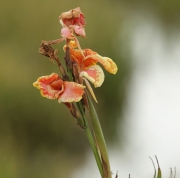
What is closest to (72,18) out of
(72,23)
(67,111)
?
(72,23)

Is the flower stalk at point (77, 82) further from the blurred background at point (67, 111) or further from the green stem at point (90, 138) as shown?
the blurred background at point (67, 111)

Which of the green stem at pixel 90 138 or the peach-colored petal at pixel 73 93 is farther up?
the peach-colored petal at pixel 73 93

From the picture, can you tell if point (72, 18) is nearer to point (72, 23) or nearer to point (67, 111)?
point (72, 23)

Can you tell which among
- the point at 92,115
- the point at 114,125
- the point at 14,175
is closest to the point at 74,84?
the point at 92,115

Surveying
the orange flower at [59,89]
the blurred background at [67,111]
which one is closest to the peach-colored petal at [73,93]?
the orange flower at [59,89]

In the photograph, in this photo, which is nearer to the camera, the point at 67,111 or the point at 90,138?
the point at 90,138

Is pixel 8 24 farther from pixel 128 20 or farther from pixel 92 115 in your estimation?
pixel 92 115
